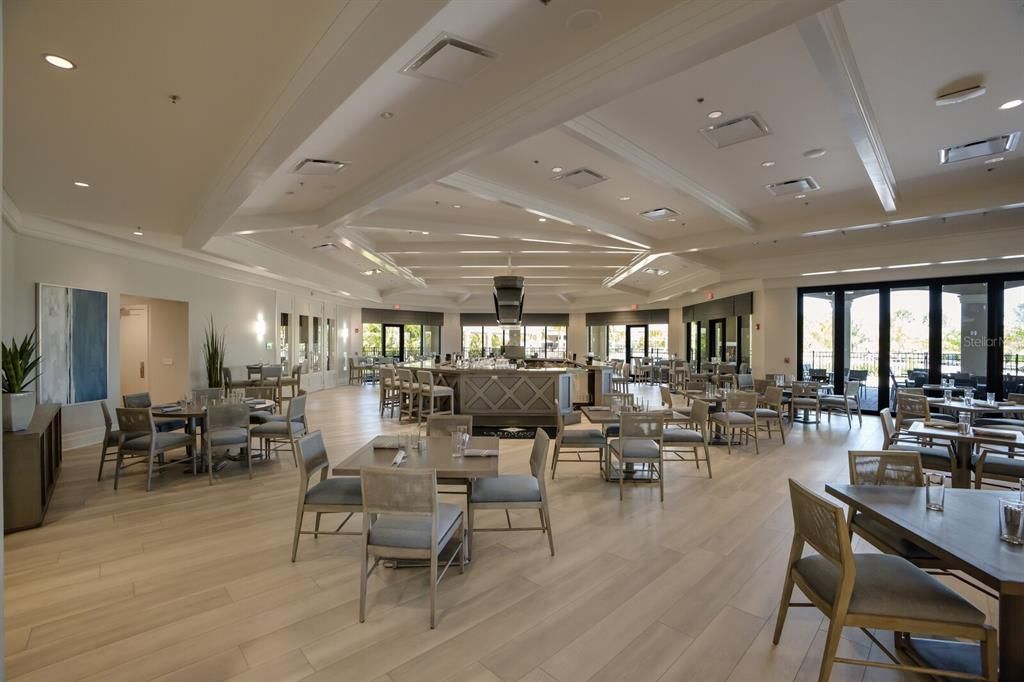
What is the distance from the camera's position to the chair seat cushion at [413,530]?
306 centimetres

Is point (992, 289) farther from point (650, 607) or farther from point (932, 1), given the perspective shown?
point (650, 607)

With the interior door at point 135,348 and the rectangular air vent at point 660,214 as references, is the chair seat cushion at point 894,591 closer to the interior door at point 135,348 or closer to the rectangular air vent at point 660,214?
the rectangular air vent at point 660,214

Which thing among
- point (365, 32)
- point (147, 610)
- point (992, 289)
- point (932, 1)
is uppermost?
point (932, 1)

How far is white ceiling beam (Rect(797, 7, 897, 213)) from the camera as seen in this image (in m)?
3.10

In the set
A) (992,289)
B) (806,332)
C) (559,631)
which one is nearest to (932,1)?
(559,631)

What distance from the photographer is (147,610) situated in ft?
10.4

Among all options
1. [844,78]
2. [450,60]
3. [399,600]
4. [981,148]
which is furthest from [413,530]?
[981,148]

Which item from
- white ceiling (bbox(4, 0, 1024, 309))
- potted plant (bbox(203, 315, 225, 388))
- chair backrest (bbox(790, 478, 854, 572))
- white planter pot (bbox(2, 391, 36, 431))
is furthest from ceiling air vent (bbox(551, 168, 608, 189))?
potted plant (bbox(203, 315, 225, 388))

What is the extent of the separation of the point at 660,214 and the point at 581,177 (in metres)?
2.22

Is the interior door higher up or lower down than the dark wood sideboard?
higher up

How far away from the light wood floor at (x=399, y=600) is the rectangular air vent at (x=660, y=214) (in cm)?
425

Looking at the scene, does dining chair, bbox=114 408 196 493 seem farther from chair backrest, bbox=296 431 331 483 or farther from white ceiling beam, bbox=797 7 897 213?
white ceiling beam, bbox=797 7 897 213

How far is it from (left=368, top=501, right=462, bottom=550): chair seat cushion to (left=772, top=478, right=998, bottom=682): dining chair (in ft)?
6.64

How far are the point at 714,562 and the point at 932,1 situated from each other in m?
3.91
